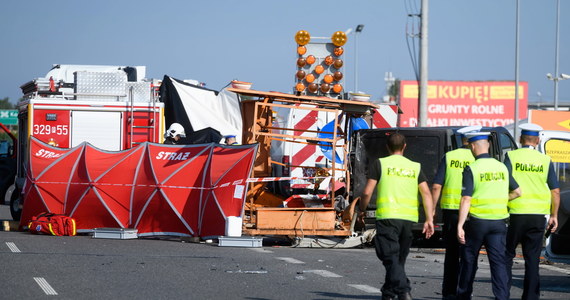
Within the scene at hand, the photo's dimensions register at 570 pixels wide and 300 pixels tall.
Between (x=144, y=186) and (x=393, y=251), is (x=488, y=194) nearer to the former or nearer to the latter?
(x=393, y=251)

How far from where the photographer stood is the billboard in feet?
255

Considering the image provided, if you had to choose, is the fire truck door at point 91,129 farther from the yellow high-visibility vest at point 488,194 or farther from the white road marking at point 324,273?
the yellow high-visibility vest at point 488,194

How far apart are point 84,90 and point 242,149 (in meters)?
4.93

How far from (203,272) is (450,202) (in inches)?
130

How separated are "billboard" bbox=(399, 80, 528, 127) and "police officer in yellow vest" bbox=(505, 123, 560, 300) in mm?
67004

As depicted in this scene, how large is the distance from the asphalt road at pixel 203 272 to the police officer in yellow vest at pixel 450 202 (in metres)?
0.53

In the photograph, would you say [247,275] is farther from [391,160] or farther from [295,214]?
[295,214]

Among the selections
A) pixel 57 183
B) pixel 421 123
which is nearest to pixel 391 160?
pixel 57 183

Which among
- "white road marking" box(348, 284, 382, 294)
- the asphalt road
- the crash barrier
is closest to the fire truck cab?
the crash barrier

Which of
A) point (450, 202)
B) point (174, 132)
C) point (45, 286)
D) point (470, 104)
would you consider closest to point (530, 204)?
point (450, 202)

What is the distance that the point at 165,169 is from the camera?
16.9m

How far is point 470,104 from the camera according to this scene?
79.2 metres

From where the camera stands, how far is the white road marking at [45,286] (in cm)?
986

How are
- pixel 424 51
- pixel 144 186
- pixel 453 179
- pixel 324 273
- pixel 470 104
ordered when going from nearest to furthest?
pixel 453 179
pixel 324 273
pixel 144 186
pixel 424 51
pixel 470 104
